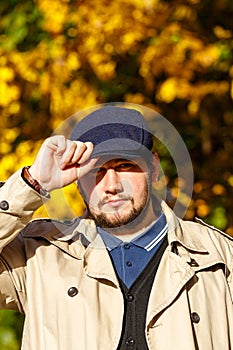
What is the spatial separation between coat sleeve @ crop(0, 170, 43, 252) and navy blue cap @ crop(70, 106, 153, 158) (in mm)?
236

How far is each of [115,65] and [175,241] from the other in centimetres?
307

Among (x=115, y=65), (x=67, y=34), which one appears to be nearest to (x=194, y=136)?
(x=115, y=65)

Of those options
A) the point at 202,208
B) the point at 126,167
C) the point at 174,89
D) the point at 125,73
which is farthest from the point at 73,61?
the point at 126,167

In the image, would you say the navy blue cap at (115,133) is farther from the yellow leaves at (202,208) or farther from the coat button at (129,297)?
the yellow leaves at (202,208)

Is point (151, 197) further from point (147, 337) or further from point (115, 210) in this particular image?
point (147, 337)

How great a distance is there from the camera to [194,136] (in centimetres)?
611

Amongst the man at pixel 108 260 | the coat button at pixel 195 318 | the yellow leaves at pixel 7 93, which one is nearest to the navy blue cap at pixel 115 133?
the man at pixel 108 260

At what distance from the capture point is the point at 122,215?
2.91 m

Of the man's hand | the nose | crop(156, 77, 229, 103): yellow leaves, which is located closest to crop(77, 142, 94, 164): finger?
the man's hand

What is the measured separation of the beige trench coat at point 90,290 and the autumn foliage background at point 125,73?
2.33m

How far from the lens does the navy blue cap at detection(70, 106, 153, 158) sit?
9.53 feet

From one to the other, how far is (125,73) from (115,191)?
3.21m

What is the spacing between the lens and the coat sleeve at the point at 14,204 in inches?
109

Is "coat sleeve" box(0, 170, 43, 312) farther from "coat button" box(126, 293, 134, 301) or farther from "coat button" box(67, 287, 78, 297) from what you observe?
"coat button" box(126, 293, 134, 301)
